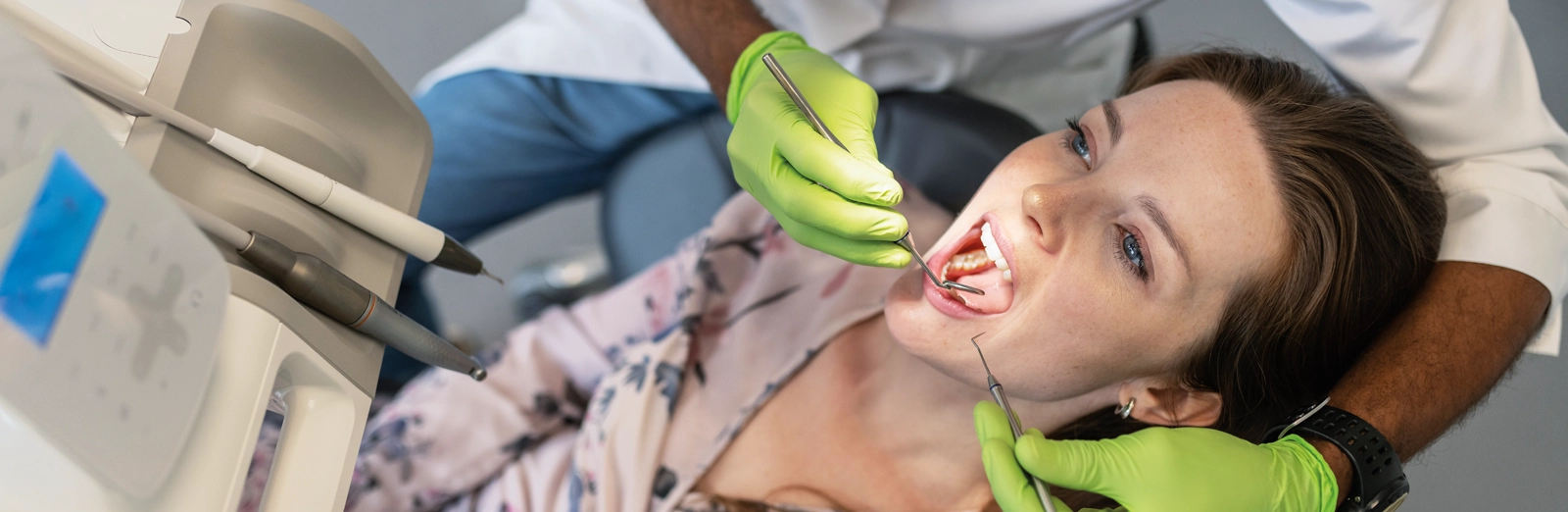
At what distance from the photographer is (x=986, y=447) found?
0.93 metres

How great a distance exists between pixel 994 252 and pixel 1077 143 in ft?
0.67

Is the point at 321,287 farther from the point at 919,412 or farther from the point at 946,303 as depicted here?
the point at 919,412

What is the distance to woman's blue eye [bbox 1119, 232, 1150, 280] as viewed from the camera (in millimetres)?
1001

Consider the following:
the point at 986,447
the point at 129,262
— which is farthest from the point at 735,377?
the point at 129,262

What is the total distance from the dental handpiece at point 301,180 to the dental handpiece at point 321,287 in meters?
0.06

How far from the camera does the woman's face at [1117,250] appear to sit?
97cm

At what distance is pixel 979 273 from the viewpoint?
1.12 metres

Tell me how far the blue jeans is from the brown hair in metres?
0.98

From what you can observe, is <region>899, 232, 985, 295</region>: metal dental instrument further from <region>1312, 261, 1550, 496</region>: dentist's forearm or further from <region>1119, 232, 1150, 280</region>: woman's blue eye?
<region>1312, 261, 1550, 496</region>: dentist's forearm

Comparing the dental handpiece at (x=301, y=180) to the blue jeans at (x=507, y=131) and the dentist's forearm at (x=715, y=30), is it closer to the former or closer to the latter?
the dentist's forearm at (x=715, y=30)

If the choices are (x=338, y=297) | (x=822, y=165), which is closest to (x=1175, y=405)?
(x=822, y=165)

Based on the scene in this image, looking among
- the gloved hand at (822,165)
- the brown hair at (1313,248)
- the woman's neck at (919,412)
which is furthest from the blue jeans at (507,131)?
the brown hair at (1313,248)

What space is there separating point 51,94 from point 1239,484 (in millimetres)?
1097

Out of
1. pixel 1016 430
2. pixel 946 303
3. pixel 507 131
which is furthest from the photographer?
pixel 507 131
